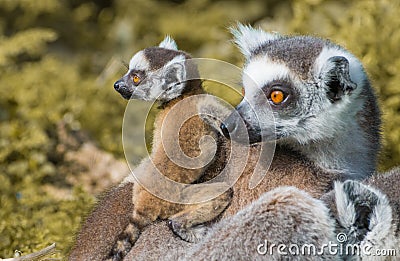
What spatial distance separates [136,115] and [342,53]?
3188mm

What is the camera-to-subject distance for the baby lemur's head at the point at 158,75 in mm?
4305

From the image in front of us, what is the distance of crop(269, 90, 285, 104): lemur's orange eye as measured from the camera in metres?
3.82

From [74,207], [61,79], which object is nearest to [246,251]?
[74,207]

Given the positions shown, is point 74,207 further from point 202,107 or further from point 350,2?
point 350,2

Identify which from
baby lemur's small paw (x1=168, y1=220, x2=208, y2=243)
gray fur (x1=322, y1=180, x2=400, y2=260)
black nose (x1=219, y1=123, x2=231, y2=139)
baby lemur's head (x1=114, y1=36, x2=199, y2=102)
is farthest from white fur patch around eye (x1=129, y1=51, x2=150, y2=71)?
gray fur (x1=322, y1=180, x2=400, y2=260)

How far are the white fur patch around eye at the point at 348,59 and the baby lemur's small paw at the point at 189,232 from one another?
1.04 meters

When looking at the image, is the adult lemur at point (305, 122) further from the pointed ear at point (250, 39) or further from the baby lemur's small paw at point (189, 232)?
the pointed ear at point (250, 39)

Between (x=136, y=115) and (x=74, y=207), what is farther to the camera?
(x=136, y=115)

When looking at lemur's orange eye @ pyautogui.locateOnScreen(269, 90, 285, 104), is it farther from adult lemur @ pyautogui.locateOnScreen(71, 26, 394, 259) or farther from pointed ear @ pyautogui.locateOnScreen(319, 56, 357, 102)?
pointed ear @ pyautogui.locateOnScreen(319, 56, 357, 102)

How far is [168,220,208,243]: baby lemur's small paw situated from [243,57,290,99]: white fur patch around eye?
30.6 inches

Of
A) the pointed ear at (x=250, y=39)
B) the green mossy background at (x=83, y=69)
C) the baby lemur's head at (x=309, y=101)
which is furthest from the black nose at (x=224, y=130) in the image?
the green mossy background at (x=83, y=69)

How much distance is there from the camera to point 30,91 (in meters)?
8.24

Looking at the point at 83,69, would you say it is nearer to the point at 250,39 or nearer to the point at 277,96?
the point at 250,39

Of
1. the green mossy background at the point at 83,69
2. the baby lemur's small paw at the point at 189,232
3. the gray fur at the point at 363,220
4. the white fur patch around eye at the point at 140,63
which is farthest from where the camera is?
the green mossy background at the point at 83,69
